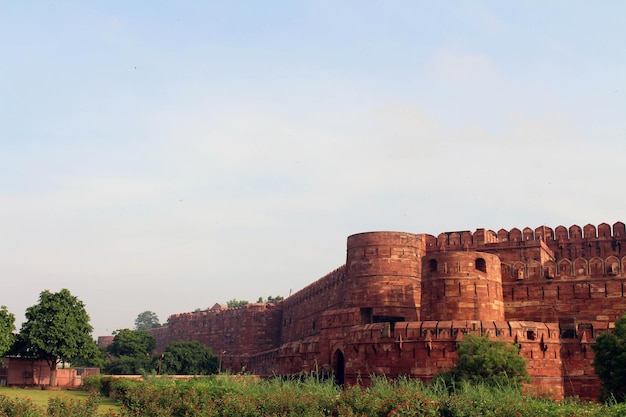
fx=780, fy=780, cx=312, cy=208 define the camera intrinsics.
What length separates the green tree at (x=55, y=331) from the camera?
147ft

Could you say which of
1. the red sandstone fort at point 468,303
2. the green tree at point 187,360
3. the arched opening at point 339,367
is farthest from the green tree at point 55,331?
the arched opening at point 339,367

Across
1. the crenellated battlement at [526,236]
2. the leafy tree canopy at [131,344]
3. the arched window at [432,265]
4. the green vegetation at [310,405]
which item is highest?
the crenellated battlement at [526,236]

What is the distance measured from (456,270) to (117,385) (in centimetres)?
1684

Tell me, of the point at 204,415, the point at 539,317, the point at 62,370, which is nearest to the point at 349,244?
the point at 539,317

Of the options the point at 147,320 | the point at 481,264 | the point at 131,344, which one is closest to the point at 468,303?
the point at 481,264

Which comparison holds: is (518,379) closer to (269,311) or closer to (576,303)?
(576,303)

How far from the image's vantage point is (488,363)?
100ft

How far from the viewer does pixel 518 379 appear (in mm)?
30953

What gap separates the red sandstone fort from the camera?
34219mm

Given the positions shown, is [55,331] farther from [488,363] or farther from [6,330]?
[488,363]

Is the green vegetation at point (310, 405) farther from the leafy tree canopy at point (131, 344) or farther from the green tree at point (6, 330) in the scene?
the leafy tree canopy at point (131, 344)

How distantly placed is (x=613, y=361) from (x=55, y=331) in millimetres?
30611

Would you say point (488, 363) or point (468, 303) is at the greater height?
point (468, 303)

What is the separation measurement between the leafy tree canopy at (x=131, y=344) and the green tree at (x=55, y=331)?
55.7 feet
